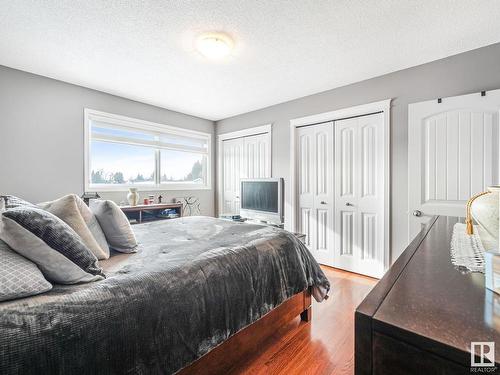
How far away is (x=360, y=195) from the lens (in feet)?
10.5

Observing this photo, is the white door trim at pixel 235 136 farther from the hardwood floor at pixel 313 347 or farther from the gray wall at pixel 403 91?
the hardwood floor at pixel 313 347

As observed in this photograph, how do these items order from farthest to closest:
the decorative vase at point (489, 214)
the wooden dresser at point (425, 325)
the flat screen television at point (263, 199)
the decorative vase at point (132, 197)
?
the decorative vase at point (132, 197), the flat screen television at point (263, 199), the decorative vase at point (489, 214), the wooden dresser at point (425, 325)

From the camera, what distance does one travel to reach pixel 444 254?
879 millimetres

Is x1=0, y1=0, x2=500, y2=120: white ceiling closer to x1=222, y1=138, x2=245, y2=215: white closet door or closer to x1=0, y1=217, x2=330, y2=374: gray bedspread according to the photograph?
x1=222, y1=138, x2=245, y2=215: white closet door

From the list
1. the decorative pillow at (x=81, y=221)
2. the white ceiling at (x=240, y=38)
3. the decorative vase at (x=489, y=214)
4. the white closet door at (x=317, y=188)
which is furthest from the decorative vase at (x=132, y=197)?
the decorative vase at (x=489, y=214)

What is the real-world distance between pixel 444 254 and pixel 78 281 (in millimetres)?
1465

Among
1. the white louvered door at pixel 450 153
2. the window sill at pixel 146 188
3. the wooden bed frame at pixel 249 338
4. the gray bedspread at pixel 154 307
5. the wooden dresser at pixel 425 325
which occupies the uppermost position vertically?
the white louvered door at pixel 450 153

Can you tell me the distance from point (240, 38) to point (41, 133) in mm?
2687

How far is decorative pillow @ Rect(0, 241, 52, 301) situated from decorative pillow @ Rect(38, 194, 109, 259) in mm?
353

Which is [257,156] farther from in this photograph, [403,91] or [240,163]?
[403,91]

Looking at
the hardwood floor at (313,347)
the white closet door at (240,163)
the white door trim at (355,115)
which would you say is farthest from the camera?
the white closet door at (240,163)

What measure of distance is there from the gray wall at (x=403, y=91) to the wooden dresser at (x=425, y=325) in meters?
2.51

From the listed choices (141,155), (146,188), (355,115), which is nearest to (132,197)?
(146,188)

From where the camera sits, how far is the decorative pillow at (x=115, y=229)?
5.13 ft
